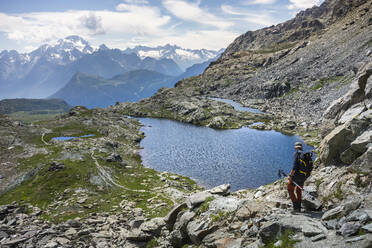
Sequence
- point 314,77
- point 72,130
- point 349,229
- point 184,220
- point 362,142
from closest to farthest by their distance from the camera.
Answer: point 349,229
point 362,142
point 184,220
point 72,130
point 314,77

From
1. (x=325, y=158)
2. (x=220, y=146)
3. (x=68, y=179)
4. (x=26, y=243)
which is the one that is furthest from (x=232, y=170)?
(x=26, y=243)

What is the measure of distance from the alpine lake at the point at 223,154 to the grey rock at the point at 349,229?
43.5 m

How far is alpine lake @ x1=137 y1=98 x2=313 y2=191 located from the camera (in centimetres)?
6031

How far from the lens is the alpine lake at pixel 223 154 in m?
60.3

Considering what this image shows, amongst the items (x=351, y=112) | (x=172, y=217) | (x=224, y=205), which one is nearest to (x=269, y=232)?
(x=224, y=205)

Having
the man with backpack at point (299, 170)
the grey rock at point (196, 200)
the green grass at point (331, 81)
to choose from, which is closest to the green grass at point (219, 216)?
the grey rock at point (196, 200)

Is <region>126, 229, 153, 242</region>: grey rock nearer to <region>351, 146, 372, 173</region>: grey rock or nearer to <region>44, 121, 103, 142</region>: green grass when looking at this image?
<region>351, 146, 372, 173</region>: grey rock

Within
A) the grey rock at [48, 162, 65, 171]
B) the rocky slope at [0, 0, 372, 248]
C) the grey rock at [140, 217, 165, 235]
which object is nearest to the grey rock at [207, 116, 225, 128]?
the rocky slope at [0, 0, 372, 248]

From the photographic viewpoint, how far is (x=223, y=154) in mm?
78375

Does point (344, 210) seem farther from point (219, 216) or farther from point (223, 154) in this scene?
point (223, 154)

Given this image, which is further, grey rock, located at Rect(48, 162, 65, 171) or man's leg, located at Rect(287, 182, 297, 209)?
grey rock, located at Rect(48, 162, 65, 171)

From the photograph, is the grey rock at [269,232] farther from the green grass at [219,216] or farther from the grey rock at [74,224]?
the grey rock at [74,224]

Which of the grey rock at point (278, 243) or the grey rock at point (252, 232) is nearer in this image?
the grey rock at point (278, 243)

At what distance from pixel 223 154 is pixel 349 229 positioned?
2665 inches
